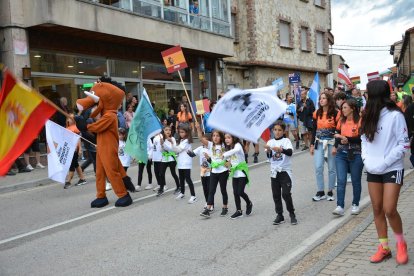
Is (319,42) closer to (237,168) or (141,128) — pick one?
(141,128)

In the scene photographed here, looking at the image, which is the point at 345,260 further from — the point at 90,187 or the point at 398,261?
the point at 90,187

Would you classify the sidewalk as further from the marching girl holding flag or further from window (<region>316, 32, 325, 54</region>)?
window (<region>316, 32, 325, 54</region>)

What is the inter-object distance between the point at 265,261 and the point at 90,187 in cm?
626

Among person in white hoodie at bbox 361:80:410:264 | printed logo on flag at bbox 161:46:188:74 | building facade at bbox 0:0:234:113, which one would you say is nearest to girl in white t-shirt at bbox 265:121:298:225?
person in white hoodie at bbox 361:80:410:264

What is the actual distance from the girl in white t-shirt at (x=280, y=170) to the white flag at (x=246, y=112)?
82 cm

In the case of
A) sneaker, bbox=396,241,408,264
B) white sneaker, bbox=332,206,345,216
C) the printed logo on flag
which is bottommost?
white sneaker, bbox=332,206,345,216

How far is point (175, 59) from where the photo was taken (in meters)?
11.0

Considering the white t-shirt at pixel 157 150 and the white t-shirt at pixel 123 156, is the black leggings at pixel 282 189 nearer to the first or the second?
the white t-shirt at pixel 157 150

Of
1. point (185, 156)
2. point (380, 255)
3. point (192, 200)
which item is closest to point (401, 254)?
point (380, 255)

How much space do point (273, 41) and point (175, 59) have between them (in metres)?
17.8

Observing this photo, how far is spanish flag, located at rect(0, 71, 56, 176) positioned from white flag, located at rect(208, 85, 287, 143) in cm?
187

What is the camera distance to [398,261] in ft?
14.3

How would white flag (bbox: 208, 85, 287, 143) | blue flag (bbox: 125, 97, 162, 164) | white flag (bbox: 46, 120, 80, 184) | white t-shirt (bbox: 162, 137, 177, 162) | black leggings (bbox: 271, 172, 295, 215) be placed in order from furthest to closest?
white flag (bbox: 46, 120, 80, 184), blue flag (bbox: 125, 97, 162, 164), white t-shirt (bbox: 162, 137, 177, 162), black leggings (bbox: 271, 172, 295, 215), white flag (bbox: 208, 85, 287, 143)

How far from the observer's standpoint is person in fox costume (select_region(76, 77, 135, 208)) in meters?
7.96
